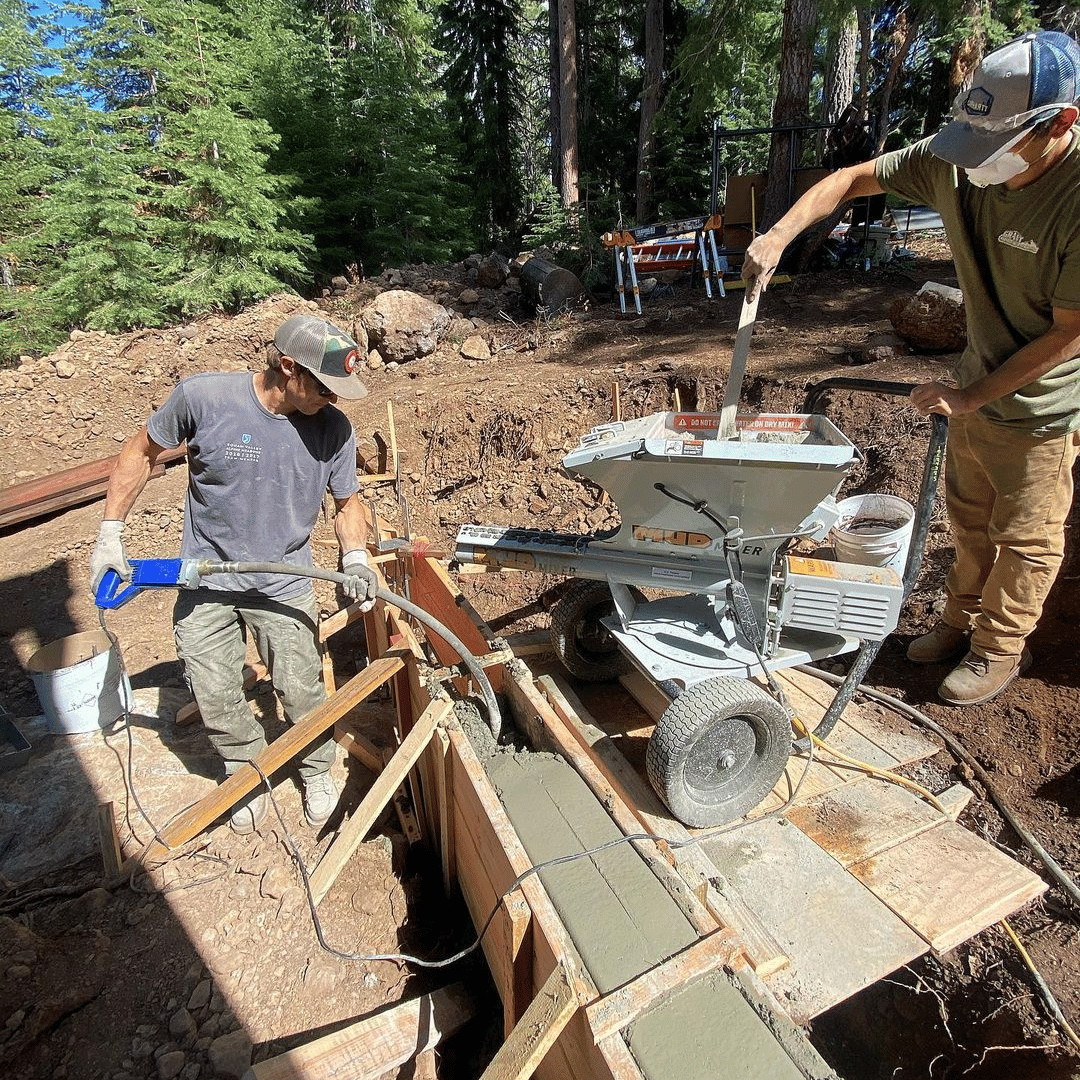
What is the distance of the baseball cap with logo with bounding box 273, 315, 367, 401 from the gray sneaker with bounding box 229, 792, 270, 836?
6.60 feet

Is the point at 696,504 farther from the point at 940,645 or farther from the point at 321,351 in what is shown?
the point at 940,645

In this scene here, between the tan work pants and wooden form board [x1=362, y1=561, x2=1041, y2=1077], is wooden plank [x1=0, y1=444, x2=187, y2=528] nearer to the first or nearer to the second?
wooden form board [x1=362, y1=561, x2=1041, y2=1077]

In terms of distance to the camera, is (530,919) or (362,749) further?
(362,749)

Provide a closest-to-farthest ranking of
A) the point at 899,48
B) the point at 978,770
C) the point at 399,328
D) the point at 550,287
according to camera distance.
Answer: the point at 978,770 → the point at 399,328 → the point at 550,287 → the point at 899,48

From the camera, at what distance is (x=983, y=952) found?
2.45m

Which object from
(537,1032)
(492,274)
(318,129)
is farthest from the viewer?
(318,129)

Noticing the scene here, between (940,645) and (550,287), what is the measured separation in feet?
26.3

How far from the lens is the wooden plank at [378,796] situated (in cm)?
237

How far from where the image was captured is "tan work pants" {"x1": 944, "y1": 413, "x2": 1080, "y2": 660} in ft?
8.82

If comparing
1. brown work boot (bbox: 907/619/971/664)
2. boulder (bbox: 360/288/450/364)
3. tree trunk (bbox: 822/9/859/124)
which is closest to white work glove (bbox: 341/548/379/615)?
brown work boot (bbox: 907/619/971/664)

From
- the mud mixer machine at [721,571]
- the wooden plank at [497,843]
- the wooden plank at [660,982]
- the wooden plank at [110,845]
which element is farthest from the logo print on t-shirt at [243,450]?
the wooden plank at [660,982]

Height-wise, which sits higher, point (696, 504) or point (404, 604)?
point (696, 504)

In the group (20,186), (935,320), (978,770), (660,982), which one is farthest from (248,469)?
(20,186)

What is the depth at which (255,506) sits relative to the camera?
262cm
